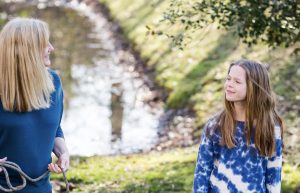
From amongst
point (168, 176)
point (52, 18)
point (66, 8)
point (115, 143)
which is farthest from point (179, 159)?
point (66, 8)

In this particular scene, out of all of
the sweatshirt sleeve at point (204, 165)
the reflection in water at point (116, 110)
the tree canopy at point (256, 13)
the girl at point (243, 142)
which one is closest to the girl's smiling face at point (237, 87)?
the girl at point (243, 142)

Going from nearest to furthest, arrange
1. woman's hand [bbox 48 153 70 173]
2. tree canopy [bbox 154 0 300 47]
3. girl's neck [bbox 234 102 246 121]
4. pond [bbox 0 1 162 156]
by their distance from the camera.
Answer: woman's hand [bbox 48 153 70 173]
girl's neck [bbox 234 102 246 121]
tree canopy [bbox 154 0 300 47]
pond [bbox 0 1 162 156]

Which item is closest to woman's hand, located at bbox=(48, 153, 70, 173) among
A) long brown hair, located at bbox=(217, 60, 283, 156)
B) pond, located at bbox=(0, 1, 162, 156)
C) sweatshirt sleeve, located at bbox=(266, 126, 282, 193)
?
long brown hair, located at bbox=(217, 60, 283, 156)

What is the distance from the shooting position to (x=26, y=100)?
328 cm

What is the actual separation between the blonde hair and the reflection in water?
8227 mm

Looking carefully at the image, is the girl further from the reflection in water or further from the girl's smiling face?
the reflection in water

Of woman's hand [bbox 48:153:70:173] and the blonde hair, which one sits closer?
the blonde hair

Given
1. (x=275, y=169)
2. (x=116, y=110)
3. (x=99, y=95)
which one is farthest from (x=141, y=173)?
(x=99, y=95)

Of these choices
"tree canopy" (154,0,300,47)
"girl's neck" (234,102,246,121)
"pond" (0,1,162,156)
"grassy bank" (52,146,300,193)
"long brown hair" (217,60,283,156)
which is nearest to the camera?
"long brown hair" (217,60,283,156)

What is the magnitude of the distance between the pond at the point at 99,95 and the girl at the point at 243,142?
6895 mm

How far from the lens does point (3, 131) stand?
3309 mm

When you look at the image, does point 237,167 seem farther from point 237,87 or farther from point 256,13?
point 256,13

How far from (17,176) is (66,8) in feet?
76.5

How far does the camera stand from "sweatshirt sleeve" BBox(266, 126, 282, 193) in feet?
13.0
